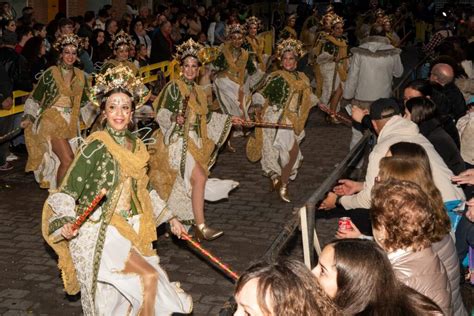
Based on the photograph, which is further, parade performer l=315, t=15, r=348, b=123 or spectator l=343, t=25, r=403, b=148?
parade performer l=315, t=15, r=348, b=123

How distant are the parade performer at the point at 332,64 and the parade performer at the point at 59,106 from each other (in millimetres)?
6164

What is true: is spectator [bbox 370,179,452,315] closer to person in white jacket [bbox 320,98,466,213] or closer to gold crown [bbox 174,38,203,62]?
person in white jacket [bbox 320,98,466,213]

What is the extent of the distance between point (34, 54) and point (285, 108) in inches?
152

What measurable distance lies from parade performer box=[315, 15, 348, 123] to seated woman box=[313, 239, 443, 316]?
1180cm

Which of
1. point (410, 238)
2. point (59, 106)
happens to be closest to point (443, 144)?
point (410, 238)

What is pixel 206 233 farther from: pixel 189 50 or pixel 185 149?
pixel 189 50

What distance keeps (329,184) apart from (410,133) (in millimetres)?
918

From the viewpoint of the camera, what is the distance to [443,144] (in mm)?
7125

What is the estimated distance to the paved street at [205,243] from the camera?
728 cm

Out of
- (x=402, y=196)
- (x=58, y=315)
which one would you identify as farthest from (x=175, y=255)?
(x=402, y=196)

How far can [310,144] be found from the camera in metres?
13.7

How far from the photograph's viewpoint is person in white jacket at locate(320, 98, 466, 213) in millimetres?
5950

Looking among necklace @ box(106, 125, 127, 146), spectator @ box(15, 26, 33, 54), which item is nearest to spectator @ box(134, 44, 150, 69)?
spectator @ box(15, 26, 33, 54)

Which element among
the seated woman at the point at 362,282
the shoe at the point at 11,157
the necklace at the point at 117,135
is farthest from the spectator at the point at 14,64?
the seated woman at the point at 362,282
